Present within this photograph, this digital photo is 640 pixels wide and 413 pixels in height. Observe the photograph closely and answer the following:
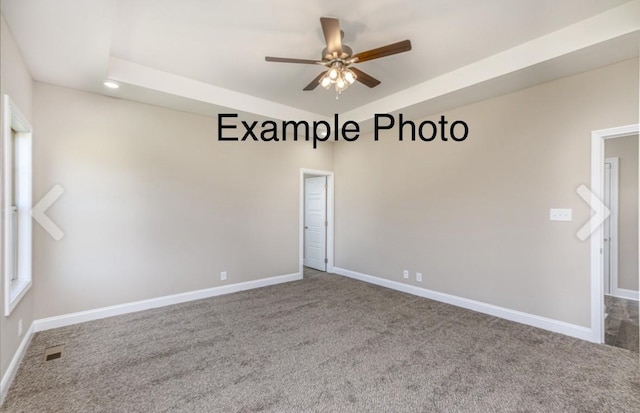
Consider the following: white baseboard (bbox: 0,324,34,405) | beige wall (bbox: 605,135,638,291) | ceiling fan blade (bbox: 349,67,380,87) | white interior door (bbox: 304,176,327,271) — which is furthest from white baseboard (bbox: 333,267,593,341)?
white baseboard (bbox: 0,324,34,405)

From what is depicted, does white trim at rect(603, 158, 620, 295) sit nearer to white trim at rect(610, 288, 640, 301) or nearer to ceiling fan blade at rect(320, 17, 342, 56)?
white trim at rect(610, 288, 640, 301)

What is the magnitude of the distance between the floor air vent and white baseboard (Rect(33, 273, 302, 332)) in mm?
577

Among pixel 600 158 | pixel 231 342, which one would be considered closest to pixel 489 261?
pixel 600 158

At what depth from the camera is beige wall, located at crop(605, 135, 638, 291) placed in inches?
170

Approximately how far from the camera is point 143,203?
3.81m

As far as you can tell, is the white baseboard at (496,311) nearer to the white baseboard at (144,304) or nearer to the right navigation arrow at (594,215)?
the right navigation arrow at (594,215)

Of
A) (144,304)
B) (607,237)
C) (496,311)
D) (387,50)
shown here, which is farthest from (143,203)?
(607,237)

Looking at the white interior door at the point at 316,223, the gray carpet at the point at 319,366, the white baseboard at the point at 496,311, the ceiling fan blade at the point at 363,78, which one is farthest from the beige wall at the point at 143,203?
the ceiling fan blade at the point at 363,78

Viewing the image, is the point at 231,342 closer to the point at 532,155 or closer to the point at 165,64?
the point at 165,64

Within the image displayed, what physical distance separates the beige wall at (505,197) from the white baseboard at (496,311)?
0.07m

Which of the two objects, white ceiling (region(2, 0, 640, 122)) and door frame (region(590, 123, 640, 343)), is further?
door frame (region(590, 123, 640, 343))

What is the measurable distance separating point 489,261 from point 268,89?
3696mm

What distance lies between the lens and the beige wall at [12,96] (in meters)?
2.13

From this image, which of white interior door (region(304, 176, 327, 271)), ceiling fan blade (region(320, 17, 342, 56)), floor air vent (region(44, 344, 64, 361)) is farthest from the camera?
white interior door (region(304, 176, 327, 271))
